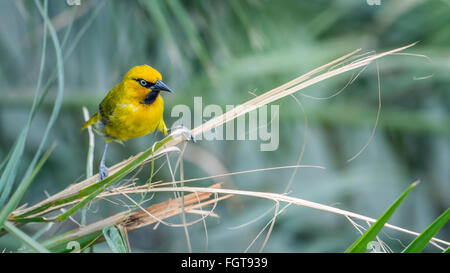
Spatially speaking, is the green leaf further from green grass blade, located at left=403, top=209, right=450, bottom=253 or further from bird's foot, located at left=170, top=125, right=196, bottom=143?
green grass blade, located at left=403, top=209, right=450, bottom=253

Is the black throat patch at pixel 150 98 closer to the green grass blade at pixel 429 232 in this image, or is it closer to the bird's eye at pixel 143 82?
the bird's eye at pixel 143 82

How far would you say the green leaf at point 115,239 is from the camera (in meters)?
0.34

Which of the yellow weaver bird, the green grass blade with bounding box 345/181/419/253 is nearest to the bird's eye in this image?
the yellow weaver bird

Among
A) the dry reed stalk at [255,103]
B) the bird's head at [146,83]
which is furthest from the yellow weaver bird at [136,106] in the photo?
the dry reed stalk at [255,103]

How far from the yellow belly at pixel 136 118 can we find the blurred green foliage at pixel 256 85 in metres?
0.14

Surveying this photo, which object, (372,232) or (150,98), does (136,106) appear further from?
(372,232)

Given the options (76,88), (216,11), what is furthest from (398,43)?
(76,88)

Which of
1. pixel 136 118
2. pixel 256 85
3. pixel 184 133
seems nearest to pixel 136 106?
pixel 136 118

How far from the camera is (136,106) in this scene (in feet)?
1.56

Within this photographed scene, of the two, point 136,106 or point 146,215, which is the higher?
point 136,106

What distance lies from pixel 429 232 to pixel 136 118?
0.32 meters

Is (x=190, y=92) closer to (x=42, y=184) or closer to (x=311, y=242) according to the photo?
(x=42, y=184)
